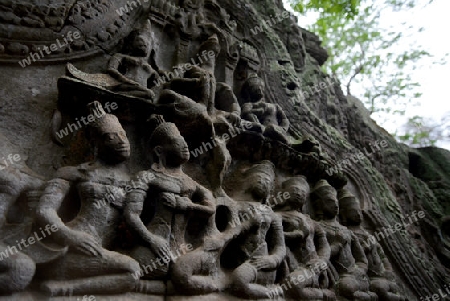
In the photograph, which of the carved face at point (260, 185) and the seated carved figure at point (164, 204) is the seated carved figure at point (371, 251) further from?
the seated carved figure at point (164, 204)

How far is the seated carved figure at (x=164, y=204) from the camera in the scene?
287cm

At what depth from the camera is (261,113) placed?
5027 millimetres

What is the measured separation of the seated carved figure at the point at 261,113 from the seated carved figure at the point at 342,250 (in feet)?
2.94

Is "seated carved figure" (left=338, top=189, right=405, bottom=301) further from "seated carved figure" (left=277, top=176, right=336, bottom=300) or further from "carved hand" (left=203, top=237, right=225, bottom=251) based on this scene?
"carved hand" (left=203, top=237, right=225, bottom=251)

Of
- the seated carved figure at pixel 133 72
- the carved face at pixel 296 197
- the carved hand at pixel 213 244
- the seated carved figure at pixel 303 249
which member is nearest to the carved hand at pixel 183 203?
the carved hand at pixel 213 244

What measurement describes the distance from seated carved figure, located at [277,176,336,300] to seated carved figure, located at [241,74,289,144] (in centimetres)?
67

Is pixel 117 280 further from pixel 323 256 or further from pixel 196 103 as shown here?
pixel 323 256

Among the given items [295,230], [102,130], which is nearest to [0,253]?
[102,130]

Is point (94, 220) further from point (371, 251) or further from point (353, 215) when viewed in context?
point (371, 251)

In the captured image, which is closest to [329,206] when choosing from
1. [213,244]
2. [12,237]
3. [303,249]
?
[303,249]

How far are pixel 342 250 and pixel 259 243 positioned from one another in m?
1.43

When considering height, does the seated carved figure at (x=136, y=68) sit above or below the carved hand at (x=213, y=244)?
above

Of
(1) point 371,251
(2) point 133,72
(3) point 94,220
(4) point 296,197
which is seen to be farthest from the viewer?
(1) point 371,251

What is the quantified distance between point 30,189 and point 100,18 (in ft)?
7.99
